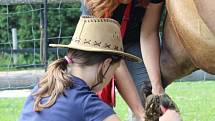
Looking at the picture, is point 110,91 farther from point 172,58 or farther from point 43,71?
point 43,71

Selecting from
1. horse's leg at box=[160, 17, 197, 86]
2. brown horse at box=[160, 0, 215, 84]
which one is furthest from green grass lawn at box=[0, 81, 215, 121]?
brown horse at box=[160, 0, 215, 84]

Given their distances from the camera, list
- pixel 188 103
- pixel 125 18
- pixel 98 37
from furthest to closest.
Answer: pixel 188 103
pixel 125 18
pixel 98 37

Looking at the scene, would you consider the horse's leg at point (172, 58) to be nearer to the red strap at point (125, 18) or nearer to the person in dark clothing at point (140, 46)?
the person in dark clothing at point (140, 46)

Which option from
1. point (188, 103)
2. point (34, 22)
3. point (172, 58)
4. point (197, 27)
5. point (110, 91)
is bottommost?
point (34, 22)

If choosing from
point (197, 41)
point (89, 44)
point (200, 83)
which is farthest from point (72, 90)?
point (200, 83)

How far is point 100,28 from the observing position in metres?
2.38

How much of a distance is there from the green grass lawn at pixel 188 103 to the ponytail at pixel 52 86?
3828 mm

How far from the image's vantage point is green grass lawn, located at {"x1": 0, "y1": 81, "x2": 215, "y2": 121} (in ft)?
21.7

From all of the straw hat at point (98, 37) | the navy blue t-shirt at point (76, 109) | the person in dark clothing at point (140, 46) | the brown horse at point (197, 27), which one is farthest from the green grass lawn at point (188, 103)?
the navy blue t-shirt at point (76, 109)

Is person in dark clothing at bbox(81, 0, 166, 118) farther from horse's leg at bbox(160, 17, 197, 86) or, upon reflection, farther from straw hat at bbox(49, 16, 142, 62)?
straw hat at bbox(49, 16, 142, 62)

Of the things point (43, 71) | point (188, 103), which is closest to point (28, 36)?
point (43, 71)

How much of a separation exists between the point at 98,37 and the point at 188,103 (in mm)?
5301

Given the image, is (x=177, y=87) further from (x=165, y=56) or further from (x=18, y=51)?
(x=165, y=56)

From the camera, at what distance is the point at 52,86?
2.27 metres
